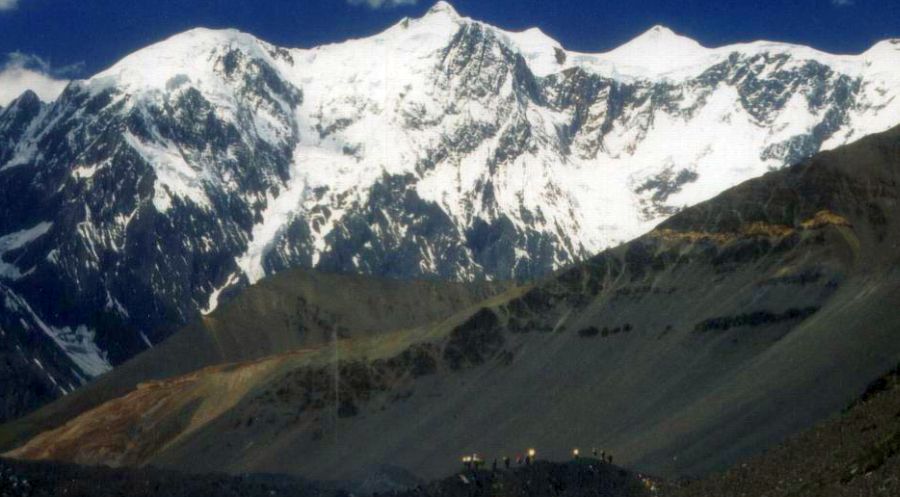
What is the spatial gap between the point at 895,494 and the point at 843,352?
303 ft

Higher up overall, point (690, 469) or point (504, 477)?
point (504, 477)

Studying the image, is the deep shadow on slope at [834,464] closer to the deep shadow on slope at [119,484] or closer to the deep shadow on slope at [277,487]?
the deep shadow on slope at [277,487]

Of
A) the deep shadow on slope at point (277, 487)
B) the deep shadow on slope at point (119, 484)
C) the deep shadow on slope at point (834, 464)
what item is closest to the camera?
the deep shadow on slope at point (834, 464)

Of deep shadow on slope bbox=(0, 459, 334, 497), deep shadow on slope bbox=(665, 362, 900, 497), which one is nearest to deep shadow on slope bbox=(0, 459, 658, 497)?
deep shadow on slope bbox=(0, 459, 334, 497)

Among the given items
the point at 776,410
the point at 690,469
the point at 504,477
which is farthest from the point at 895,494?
the point at 776,410

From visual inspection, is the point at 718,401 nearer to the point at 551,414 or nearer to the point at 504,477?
the point at 551,414

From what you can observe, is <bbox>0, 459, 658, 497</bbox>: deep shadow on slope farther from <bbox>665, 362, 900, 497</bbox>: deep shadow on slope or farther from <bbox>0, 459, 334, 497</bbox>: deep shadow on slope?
<bbox>665, 362, 900, 497</bbox>: deep shadow on slope

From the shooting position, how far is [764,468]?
89.4 meters

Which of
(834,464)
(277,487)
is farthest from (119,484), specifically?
(834,464)

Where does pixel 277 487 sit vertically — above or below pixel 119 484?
below

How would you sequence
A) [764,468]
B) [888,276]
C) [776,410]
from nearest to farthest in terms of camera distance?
[764,468], [776,410], [888,276]

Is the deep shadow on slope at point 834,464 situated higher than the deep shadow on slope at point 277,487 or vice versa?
the deep shadow on slope at point 277,487

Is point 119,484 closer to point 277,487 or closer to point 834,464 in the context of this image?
point 277,487

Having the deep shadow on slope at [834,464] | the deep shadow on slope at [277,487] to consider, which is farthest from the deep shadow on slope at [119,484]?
the deep shadow on slope at [834,464]
